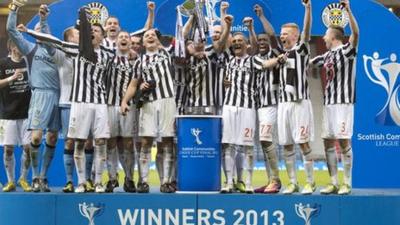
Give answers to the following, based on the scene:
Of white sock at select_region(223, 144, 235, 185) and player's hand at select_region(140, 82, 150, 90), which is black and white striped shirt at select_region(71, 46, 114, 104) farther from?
white sock at select_region(223, 144, 235, 185)

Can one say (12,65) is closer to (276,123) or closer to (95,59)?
(95,59)

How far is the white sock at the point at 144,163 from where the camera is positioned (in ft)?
27.5

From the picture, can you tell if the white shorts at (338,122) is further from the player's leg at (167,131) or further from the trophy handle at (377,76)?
the player's leg at (167,131)

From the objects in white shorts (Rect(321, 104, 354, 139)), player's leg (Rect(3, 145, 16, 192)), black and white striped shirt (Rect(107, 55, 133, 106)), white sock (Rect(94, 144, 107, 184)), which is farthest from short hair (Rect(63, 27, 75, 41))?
white shorts (Rect(321, 104, 354, 139))

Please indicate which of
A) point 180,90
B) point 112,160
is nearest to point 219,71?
point 180,90

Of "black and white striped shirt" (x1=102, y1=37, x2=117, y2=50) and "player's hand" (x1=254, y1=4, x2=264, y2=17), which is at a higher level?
"player's hand" (x1=254, y1=4, x2=264, y2=17)

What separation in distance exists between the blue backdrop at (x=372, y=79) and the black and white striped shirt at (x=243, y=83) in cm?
123

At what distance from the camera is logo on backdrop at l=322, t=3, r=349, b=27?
31.3 ft

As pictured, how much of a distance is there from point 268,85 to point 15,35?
3.07 metres

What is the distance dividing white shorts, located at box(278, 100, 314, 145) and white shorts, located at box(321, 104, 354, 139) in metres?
0.20

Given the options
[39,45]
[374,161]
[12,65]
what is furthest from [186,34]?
[374,161]

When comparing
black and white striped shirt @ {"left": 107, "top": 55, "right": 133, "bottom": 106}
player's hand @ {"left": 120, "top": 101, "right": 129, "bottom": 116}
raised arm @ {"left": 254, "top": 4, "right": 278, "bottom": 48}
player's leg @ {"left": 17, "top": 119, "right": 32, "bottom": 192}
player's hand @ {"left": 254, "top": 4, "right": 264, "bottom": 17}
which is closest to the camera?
player's hand @ {"left": 120, "top": 101, "right": 129, "bottom": 116}

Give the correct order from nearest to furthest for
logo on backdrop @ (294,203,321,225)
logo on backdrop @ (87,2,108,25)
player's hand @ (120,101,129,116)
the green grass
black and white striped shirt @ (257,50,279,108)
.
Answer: logo on backdrop @ (294,203,321,225) < player's hand @ (120,101,129,116) < black and white striped shirt @ (257,50,279,108) < the green grass < logo on backdrop @ (87,2,108,25)

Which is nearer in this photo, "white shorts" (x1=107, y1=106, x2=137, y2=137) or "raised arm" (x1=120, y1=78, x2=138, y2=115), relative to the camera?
"raised arm" (x1=120, y1=78, x2=138, y2=115)
